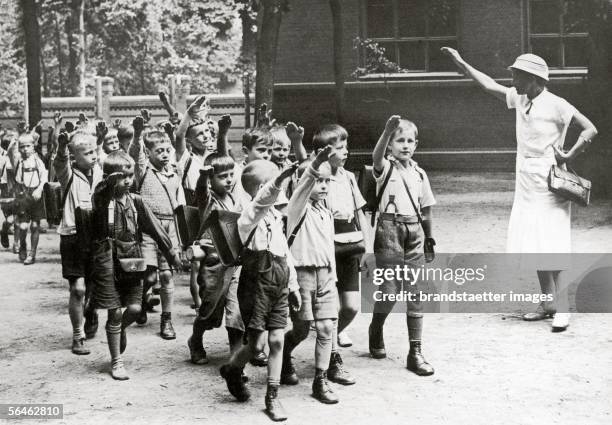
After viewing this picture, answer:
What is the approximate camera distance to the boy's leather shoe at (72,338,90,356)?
19.0 feet

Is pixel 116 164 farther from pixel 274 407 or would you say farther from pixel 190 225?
pixel 274 407

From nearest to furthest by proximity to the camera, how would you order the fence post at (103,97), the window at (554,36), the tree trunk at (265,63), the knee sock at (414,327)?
the knee sock at (414,327) < the tree trunk at (265,63) < the window at (554,36) < the fence post at (103,97)

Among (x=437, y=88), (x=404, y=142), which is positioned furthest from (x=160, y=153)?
(x=437, y=88)

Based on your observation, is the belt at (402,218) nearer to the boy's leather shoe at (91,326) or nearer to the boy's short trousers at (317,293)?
the boy's short trousers at (317,293)

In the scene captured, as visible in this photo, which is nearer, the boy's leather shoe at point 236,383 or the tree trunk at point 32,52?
the boy's leather shoe at point 236,383

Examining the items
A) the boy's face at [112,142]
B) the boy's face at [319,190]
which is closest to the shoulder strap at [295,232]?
the boy's face at [319,190]

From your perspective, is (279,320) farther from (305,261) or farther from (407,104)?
(407,104)

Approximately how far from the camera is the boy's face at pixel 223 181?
515 cm

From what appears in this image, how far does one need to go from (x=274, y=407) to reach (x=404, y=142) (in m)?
1.79

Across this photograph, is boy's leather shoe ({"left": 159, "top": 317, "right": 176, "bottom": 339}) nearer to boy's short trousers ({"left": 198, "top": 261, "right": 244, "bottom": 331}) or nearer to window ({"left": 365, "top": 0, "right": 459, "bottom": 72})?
boy's short trousers ({"left": 198, "top": 261, "right": 244, "bottom": 331})

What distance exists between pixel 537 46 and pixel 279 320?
14961mm

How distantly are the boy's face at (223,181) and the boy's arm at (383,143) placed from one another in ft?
2.73

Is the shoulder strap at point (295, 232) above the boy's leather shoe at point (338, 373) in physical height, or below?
above

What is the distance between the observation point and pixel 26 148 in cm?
1011
